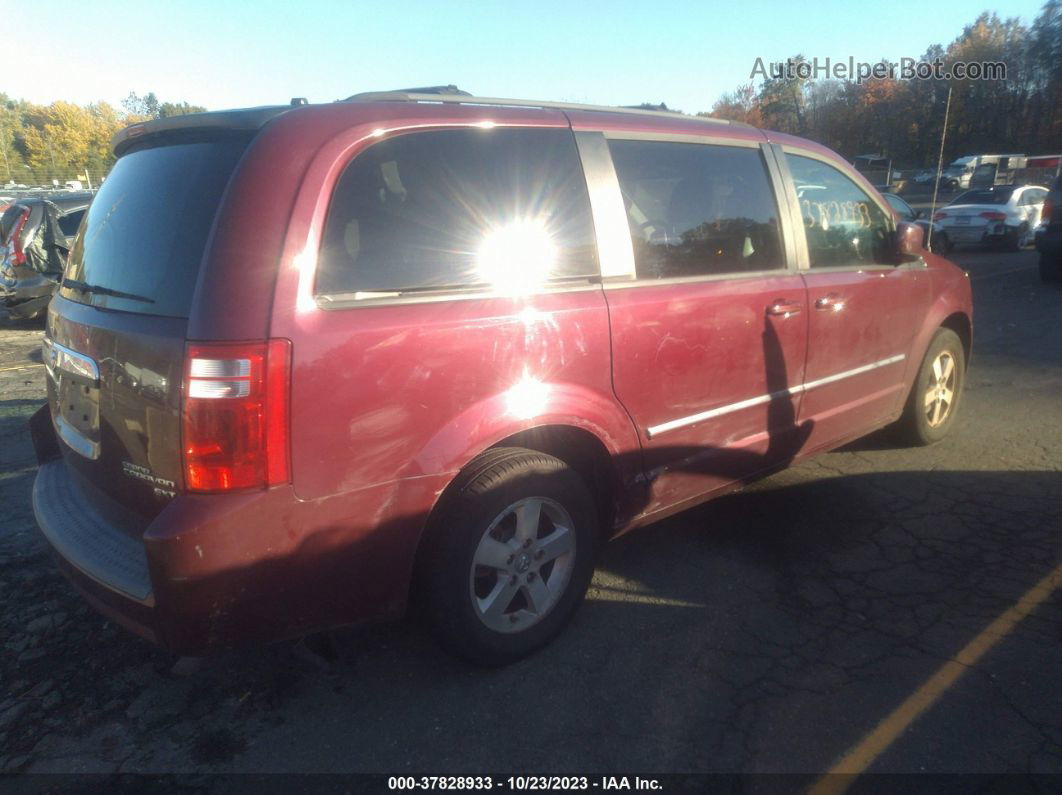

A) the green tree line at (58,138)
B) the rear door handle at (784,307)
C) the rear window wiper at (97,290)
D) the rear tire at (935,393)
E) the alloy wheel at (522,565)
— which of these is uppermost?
the green tree line at (58,138)

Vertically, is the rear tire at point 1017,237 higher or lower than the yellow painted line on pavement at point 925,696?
higher

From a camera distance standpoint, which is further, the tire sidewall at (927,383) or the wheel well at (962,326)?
the wheel well at (962,326)

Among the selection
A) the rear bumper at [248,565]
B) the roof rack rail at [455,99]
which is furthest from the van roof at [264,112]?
the rear bumper at [248,565]

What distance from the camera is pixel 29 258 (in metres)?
10.3

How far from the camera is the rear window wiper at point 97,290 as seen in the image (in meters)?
2.38

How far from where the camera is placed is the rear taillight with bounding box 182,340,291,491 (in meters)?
2.10

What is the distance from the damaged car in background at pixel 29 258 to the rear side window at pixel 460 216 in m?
9.40

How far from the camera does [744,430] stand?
3607 millimetres

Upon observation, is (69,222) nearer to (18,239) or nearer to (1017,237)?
(18,239)

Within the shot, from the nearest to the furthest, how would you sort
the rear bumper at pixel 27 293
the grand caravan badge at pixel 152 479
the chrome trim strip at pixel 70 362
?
1. the grand caravan badge at pixel 152 479
2. the chrome trim strip at pixel 70 362
3. the rear bumper at pixel 27 293

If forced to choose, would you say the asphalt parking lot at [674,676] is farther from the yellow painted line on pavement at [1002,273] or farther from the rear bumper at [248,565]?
the yellow painted line on pavement at [1002,273]

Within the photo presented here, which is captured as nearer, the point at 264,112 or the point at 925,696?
the point at 264,112

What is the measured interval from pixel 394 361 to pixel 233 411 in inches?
19.3

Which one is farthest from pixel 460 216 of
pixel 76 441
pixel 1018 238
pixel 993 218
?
pixel 1018 238
